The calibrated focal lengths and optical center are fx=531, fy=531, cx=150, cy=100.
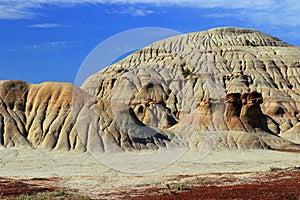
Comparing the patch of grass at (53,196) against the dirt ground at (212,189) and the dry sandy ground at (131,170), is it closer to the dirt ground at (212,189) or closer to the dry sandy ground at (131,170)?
the dirt ground at (212,189)

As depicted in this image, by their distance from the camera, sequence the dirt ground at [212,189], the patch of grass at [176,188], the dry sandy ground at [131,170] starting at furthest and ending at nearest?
the dry sandy ground at [131,170] → the patch of grass at [176,188] → the dirt ground at [212,189]

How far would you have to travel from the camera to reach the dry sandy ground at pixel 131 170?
36.7 metres

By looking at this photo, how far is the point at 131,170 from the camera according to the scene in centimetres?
4966

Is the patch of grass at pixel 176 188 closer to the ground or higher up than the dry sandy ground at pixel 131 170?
higher up

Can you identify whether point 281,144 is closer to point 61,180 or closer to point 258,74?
point 61,180

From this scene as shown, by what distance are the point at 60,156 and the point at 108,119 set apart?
9108 mm

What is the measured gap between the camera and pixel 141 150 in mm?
67125

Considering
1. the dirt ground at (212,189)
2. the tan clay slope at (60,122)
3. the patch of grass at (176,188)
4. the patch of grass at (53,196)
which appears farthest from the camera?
the tan clay slope at (60,122)

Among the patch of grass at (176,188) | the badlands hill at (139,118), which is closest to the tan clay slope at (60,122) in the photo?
the badlands hill at (139,118)

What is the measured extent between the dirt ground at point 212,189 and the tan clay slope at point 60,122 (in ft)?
80.8

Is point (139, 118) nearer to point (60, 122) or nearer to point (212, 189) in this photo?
point (60, 122)

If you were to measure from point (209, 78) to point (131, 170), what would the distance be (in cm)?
10721

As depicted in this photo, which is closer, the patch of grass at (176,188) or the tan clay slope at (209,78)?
the patch of grass at (176,188)

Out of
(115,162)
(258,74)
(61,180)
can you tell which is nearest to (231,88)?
(258,74)
